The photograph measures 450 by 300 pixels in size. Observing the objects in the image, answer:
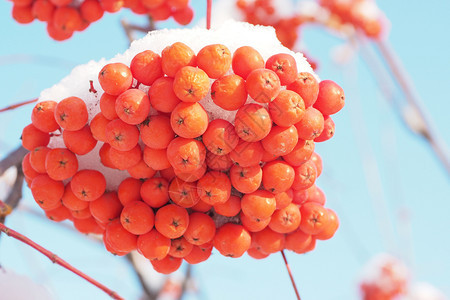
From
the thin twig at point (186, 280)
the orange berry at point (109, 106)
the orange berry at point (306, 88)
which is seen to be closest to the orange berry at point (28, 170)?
the orange berry at point (109, 106)

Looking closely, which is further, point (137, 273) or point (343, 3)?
point (343, 3)

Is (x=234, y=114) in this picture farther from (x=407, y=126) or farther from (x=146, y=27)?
(x=407, y=126)

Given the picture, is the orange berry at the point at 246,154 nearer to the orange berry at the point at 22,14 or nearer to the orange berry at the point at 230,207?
the orange berry at the point at 230,207

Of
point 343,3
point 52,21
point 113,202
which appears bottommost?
point 113,202

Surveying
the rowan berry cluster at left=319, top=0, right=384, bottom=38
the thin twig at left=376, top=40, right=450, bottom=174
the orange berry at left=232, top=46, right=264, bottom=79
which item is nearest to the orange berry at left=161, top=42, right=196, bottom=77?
the orange berry at left=232, top=46, right=264, bottom=79

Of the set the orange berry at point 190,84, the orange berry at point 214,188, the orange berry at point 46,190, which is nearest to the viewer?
the orange berry at point 190,84

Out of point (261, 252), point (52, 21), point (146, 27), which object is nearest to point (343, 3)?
point (146, 27)

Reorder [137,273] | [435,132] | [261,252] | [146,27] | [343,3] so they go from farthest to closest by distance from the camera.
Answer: [343,3], [435,132], [137,273], [146,27], [261,252]
